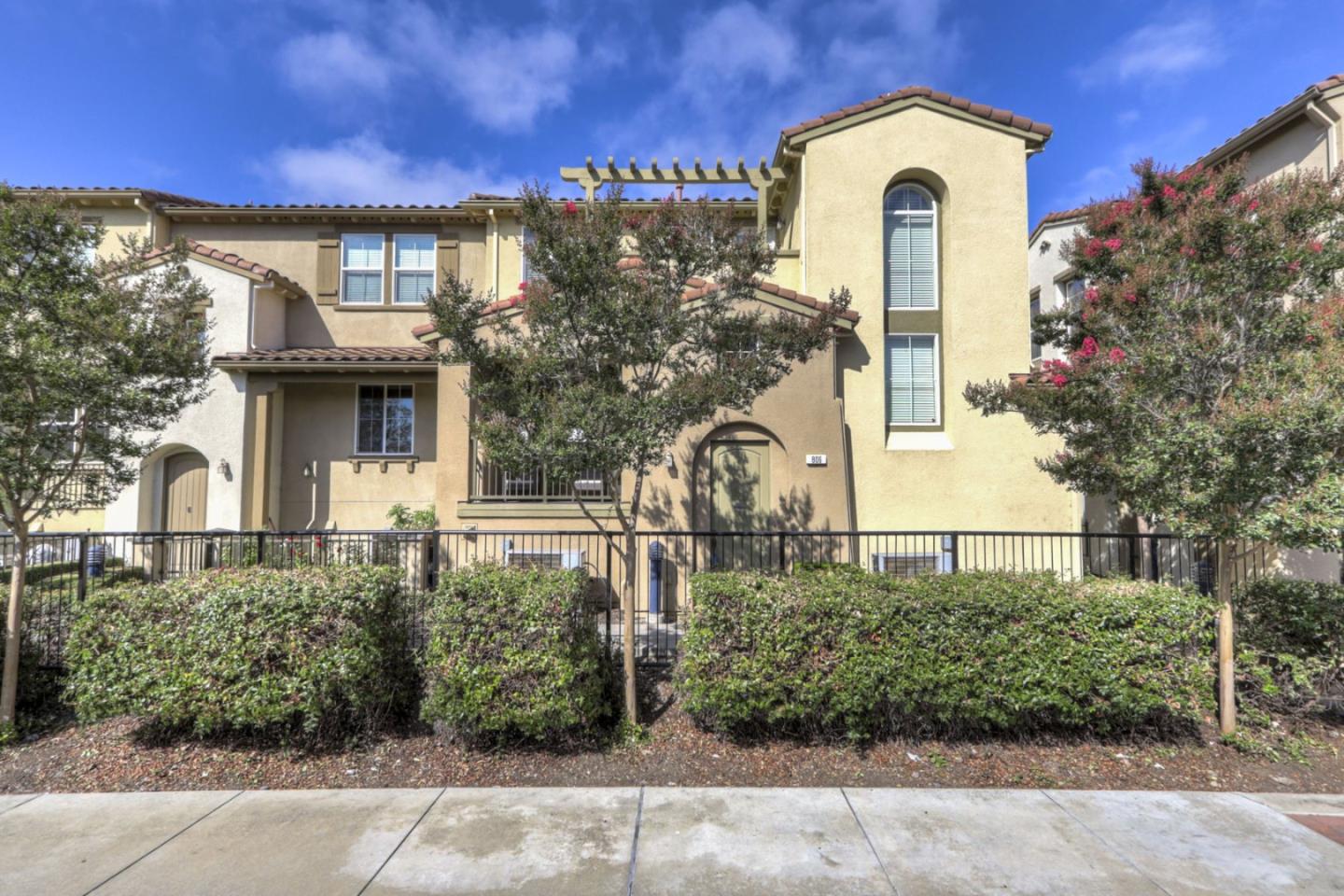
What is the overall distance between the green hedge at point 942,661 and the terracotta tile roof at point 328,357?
884 cm

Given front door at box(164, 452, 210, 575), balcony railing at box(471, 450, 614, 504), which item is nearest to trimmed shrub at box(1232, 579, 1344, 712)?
balcony railing at box(471, 450, 614, 504)

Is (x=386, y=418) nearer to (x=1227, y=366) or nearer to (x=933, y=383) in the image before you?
(x=933, y=383)

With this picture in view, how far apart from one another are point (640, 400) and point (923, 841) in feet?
12.0

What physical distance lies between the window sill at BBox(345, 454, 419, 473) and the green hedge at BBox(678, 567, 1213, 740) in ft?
30.3

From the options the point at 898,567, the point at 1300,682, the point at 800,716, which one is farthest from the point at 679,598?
the point at 1300,682

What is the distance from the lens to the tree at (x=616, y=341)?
530cm

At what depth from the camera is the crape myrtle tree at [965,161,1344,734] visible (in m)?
4.89

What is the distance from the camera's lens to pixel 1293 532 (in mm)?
5016

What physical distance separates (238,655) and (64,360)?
2.86m

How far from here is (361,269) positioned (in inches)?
555

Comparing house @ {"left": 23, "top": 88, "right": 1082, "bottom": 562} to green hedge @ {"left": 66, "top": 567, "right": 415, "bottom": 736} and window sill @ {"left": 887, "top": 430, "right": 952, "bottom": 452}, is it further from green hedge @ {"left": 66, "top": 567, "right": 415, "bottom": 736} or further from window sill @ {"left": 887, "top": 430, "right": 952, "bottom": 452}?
green hedge @ {"left": 66, "top": 567, "right": 415, "bottom": 736}

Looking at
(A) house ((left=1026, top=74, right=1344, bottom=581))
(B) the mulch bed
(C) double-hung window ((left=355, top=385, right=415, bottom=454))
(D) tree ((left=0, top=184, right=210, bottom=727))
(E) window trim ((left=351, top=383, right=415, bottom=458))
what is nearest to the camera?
(B) the mulch bed

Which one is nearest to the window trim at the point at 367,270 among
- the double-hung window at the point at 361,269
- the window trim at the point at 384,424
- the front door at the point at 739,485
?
the double-hung window at the point at 361,269

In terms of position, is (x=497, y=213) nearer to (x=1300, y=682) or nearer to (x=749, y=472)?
(x=749, y=472)
